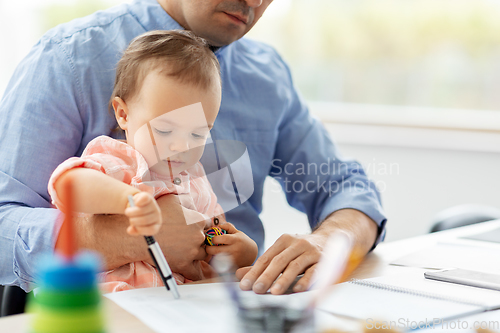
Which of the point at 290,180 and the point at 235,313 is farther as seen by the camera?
the point at 290,180

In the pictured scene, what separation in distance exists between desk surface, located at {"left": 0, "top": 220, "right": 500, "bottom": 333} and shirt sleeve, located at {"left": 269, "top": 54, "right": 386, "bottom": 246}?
153mm

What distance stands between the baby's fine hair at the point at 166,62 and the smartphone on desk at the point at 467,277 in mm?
475

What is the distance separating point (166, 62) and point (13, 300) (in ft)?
1.59

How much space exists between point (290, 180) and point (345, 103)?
4.30 ft

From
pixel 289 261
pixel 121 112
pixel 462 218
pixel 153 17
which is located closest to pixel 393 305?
pixel 289 261

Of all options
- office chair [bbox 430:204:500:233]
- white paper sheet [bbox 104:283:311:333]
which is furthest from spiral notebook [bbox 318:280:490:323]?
office chair [bbox 430:204:500:233]

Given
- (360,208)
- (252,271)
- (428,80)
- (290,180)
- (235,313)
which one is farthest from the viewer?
(428,80)

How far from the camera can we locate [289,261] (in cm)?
76

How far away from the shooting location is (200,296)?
2.06ft

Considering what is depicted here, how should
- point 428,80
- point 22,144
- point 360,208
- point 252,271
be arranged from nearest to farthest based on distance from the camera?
point 252,271, point 22,144, point 360,208, point 428,80

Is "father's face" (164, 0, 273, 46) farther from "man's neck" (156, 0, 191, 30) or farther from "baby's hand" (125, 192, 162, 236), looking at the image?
"baby's hand" (125, 192, 162, 236)

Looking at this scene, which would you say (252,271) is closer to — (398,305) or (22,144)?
(398,305)

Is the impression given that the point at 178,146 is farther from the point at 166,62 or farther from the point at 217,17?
the point at 217,17

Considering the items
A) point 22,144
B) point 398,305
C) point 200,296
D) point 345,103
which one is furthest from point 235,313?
point 345,103
